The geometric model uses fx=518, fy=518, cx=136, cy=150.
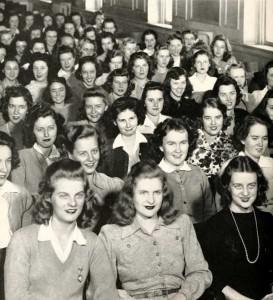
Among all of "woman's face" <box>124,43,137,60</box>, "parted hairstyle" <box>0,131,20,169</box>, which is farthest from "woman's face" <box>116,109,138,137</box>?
"woman's face" <box>124,43,137,60</box>

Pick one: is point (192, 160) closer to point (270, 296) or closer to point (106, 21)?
point (270, 296)

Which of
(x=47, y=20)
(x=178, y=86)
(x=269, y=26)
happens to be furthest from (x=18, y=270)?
(x=47, y=20)

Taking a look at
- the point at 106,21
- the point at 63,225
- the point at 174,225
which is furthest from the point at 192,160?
the point at 106,21

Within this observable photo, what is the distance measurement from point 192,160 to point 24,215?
866 mm

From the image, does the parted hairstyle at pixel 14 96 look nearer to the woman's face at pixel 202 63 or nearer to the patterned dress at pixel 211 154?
the patterned dress at pixel 211 154

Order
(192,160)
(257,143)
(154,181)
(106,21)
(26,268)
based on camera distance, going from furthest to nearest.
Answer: (106,21) → (192,160) → (257,143) → (154,181) → (26,268)

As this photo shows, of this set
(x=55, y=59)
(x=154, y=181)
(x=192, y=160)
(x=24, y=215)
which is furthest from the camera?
(x=55, y=59)

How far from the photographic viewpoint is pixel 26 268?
1461 millimetres

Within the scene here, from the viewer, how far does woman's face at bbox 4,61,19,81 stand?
3.64 metres

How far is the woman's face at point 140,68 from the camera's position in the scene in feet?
11.7

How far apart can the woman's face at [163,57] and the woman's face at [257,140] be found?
178cm

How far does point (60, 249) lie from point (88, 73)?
2250 mm

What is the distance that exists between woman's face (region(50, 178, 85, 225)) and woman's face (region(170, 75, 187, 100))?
71.4 inches

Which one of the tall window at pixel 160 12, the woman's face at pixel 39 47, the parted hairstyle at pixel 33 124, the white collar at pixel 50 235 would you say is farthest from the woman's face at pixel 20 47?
the white collar at pixel 50 235
